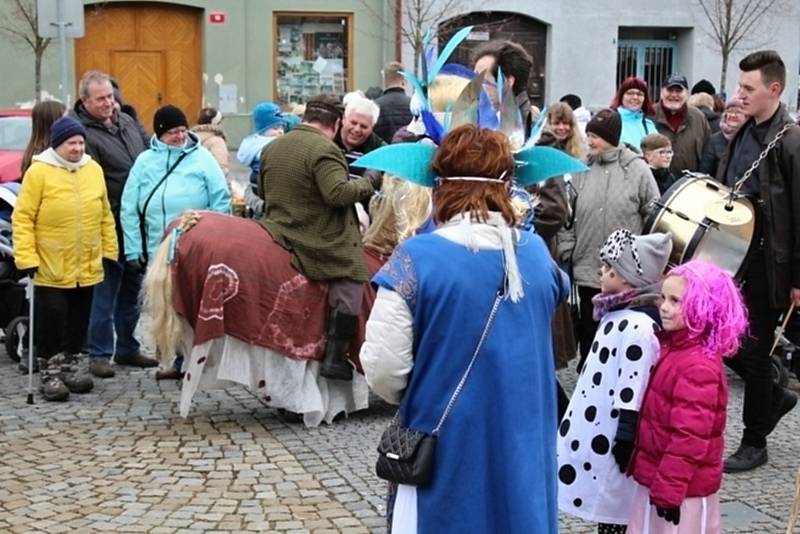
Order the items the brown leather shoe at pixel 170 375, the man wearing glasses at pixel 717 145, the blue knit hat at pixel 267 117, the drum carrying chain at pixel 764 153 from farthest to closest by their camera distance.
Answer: the blue knit hat at pixel 267 117 < the man wearing glasses at pixel 717 145 < the brown leather shoe at pixel 170 375 < the drum carrying chain at pixel 764 153

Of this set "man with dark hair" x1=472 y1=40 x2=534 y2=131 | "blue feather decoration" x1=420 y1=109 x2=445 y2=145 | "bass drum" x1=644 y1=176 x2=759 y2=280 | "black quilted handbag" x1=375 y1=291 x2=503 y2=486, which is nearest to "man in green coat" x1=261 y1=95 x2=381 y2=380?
"man with dark hair" x1=472 y1=40 x2=534 y2=131

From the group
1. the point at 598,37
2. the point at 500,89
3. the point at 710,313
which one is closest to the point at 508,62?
the point at 500,89

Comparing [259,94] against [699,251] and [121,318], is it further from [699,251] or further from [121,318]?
[699,251]

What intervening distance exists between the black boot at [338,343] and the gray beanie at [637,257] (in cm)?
258

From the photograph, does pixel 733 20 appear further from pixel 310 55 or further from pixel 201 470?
pixel 201 470

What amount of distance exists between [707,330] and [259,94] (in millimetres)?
20087

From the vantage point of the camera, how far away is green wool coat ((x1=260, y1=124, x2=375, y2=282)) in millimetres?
6863

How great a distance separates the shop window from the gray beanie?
64.4 ft

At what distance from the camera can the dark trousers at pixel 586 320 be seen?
299 inches

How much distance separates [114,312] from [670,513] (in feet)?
18.0

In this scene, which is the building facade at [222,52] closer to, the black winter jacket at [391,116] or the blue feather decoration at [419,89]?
the black winter jacket at [391,116]

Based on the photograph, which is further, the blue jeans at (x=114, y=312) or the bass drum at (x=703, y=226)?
the blue jeans at (x=114, y=312)

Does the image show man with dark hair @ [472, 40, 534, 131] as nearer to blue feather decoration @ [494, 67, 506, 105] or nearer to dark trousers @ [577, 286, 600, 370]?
blue feather decoration @ [494, 67, 506, 105]

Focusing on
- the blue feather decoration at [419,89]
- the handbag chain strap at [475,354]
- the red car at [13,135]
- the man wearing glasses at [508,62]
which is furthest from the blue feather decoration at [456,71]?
the red car at [13,135]
